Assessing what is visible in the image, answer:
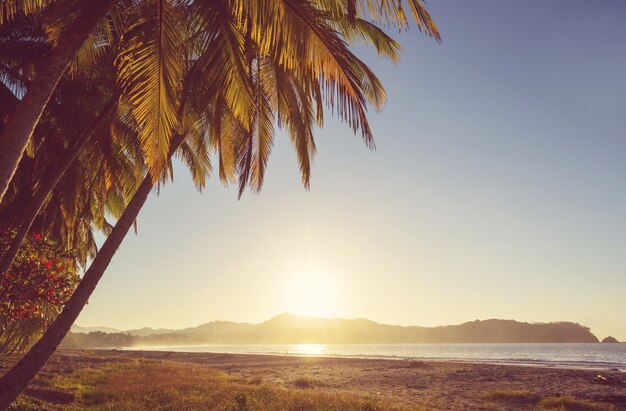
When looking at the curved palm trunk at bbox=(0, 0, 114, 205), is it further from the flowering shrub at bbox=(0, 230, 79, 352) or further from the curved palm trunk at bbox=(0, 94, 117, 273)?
the flowering shrub at bbox=(0, 230, 79, 352)

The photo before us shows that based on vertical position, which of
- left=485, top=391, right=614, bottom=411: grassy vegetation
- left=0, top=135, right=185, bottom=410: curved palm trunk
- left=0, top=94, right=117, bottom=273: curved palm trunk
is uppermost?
left=0, top=94, right=117, bottom=273: curved palm trunk

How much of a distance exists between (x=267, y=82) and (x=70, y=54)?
3755 millimetres

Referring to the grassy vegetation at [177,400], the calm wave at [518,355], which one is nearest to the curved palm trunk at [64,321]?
the grassy vegetation at [177,400]

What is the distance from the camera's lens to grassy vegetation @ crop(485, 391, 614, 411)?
14164 mm

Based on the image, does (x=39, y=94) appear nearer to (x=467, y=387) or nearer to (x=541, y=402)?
(x=541, y=402)

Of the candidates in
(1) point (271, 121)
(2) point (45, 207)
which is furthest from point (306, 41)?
(2) point (45, 207)

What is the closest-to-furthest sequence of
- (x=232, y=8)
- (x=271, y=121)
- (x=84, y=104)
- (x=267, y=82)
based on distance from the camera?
(x=232, y=8)
(x=267, y=82)
(x=271, y=121)
(x=84, y=104)

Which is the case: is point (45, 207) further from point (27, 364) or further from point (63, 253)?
point (27, 364)

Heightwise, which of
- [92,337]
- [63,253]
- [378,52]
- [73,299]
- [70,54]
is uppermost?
[378,52]

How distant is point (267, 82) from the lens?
7.91 meters

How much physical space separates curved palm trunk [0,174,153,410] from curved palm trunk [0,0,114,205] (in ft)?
9.03

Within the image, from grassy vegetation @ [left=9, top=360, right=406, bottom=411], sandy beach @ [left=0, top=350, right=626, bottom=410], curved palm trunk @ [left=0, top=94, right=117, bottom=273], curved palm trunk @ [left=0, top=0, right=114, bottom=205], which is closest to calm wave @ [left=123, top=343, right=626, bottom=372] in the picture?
sandy beach @ [left=0, top=350, right=626, bottom=410]

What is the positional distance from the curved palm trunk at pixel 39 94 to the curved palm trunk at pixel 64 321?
275cm

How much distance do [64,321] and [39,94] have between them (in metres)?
3.64
